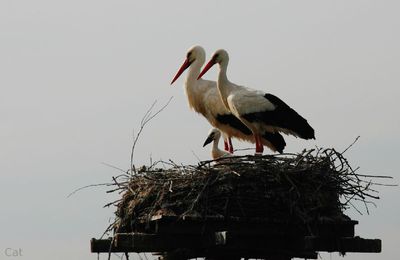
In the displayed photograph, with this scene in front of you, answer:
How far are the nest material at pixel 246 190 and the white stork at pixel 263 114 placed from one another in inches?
63.0

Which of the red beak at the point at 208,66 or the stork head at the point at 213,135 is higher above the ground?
the red beak at the point at 208,66

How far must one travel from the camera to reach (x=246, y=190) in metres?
6.93

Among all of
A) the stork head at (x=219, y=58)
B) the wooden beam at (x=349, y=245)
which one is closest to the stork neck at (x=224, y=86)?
the stork head at (x=219, y=58)

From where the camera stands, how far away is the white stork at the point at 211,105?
10.5m

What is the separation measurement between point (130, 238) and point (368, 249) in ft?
5.50

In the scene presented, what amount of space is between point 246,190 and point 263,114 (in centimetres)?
274

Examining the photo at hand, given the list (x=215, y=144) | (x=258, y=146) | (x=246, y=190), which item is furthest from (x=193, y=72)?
(x=246, y=190)

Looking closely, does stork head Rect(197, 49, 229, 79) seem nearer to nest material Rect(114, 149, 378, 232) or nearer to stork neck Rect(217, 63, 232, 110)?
stork neck Rect(217, 63, 232, 110)

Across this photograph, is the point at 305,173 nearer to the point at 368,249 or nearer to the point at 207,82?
the point at 368,249

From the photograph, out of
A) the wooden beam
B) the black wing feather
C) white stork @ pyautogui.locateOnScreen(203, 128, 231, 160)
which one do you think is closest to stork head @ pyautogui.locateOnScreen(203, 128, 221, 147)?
white stork @ pyautogui.locateOnScreen(203, 128, 231, 160)

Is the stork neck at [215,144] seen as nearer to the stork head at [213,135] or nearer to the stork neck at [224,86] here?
the stork head at [213,135]

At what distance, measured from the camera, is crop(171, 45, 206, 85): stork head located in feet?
36.5

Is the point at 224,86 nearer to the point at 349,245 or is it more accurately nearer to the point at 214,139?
the point at 214,139

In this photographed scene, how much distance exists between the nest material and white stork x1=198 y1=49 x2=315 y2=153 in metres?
1.60
